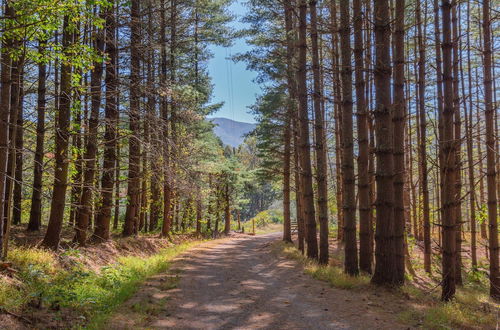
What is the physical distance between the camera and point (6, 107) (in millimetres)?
6566

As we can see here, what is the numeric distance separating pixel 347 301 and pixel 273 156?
14970 millimetres

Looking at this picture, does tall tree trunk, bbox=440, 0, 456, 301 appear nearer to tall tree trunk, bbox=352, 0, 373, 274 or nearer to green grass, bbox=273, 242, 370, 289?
green grass, bbox=273, 242, 370, 289

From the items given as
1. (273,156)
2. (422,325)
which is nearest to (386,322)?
(422,325)

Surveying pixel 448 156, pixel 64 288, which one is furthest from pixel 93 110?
pixel 448 156

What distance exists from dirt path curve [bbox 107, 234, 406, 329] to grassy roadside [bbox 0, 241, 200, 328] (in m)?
0.42

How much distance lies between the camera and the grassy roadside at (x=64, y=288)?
518cm

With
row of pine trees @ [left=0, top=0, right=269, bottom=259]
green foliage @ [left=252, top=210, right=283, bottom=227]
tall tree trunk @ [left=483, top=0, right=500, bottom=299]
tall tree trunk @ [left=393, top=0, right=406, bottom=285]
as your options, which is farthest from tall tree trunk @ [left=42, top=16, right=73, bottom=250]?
green foliage @ [left=252, top=210, right=283, bottom=227]

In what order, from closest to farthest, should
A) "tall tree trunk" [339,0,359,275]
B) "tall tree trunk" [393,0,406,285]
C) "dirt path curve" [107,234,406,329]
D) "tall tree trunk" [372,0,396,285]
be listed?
"dirt path curve" [107,234,406,329] < "tall tree trunk" [372,0,396,285] < "tall tree trunk" [393,0,406,285] < "tall tree trunk" [339,0,359,275]

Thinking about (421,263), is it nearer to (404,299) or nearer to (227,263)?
(227,263)

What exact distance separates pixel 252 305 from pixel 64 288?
3.66 meters

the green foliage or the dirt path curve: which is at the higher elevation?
the dirt path curve

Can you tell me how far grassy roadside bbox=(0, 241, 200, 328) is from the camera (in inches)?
204

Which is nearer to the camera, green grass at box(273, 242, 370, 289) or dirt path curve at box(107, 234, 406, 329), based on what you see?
dirt path curve at box(107, 234, 406, 329)

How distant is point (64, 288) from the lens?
6.52 meters
